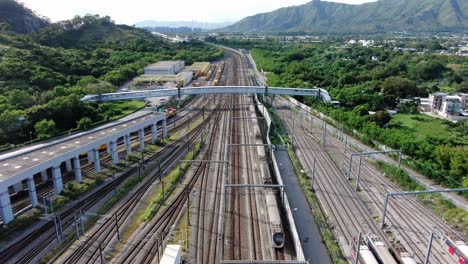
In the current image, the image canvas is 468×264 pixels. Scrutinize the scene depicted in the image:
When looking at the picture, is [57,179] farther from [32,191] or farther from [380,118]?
[380,118]

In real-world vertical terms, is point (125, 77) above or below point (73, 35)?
below

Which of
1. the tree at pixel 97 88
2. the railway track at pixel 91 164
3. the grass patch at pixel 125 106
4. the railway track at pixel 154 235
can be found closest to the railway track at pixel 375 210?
the railway track at pixel 154 235

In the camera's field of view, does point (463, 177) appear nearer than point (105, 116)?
Yes

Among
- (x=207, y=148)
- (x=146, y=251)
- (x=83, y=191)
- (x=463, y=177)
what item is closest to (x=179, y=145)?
(x=207, y=148)

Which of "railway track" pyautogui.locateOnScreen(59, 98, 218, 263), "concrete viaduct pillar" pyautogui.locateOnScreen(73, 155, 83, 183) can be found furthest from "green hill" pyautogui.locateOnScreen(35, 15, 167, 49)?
"concrete viaduct pillar" pyautogui.locateOnScreen(73, 155, 83, 183)

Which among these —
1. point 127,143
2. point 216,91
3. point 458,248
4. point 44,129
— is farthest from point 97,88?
point 458,248

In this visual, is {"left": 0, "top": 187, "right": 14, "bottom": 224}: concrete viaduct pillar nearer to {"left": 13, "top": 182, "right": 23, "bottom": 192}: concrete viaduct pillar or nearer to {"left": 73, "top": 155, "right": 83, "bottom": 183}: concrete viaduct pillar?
{"left": 13, "top": 182, "right": 23, "bottom": 192}: concrete viaduct pillar

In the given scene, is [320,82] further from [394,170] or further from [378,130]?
[394,170]
